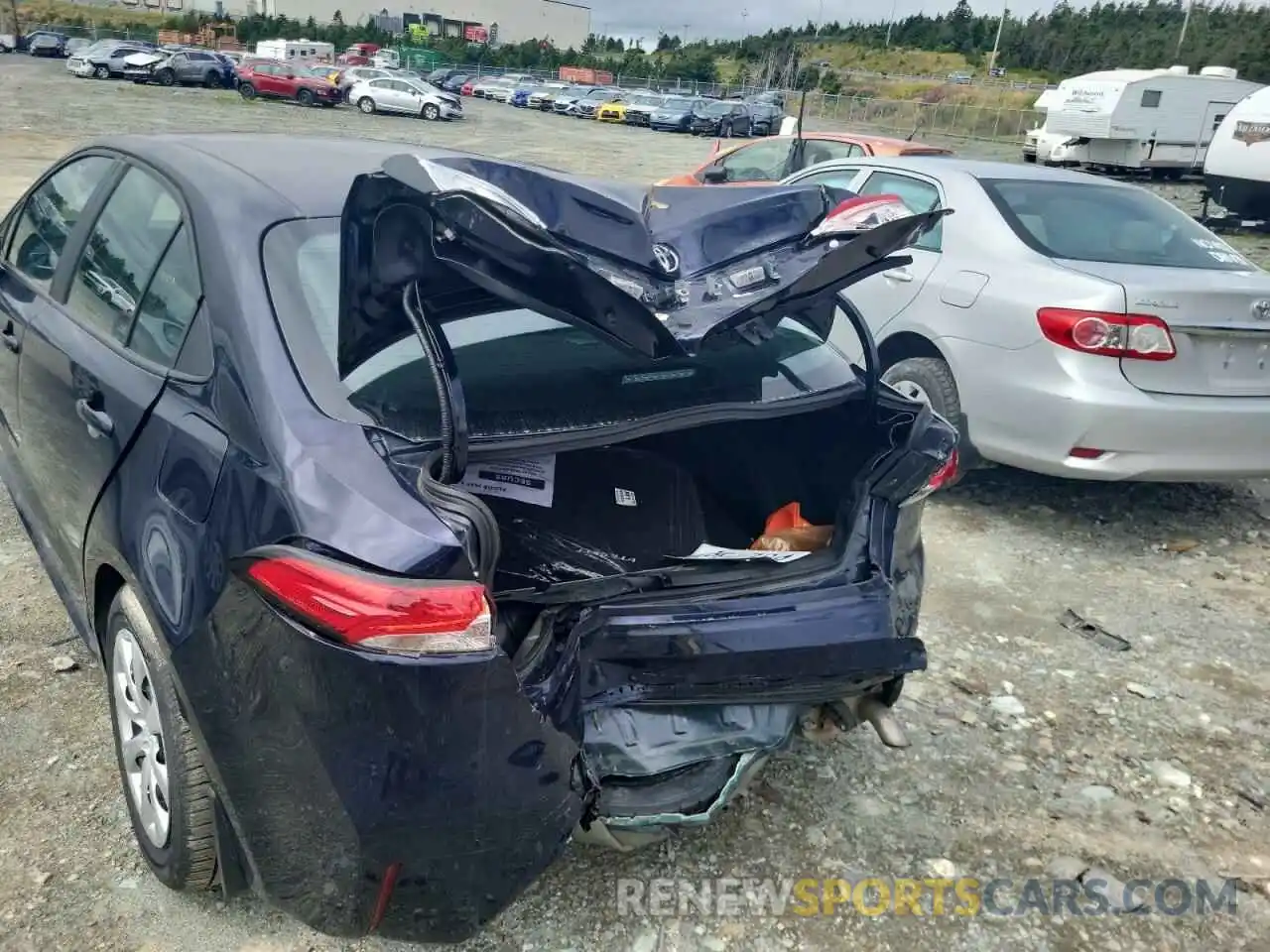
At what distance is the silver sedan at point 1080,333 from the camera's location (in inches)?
171

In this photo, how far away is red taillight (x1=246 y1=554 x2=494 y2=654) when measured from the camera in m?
1.74

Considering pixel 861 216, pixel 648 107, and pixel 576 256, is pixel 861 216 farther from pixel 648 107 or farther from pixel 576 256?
pixel 648 107

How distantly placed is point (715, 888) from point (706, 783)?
43 cm

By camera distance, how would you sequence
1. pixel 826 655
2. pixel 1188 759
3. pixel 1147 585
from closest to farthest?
pixel 826 655 → pixel 1188 759 → pixel 1147 585

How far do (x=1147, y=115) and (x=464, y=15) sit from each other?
3583 inches

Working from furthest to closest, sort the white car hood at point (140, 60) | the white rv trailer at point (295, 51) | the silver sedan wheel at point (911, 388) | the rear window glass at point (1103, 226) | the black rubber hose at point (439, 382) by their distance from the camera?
the white rv trailer at point (295, 51)
the white car hood at point (140, 60)
the silver sedan wheel at point (911, 388)
the rear window glass at point (1103, 226)
the black rubber hose at point (439, 382)

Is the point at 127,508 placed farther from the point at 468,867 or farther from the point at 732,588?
the point at 732,588

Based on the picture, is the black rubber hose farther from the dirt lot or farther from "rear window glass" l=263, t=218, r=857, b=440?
the dirt lot

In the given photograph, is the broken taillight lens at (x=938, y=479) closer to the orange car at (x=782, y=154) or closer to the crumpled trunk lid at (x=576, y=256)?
the crumpled trunk lid at (x=576, y=256)

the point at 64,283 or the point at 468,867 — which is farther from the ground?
the point at 64,283

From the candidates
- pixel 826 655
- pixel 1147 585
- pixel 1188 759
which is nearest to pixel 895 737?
pixel 826 655

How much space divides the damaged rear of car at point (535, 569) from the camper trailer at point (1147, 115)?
1021 inches

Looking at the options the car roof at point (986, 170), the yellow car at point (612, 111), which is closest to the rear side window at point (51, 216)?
the car roof at point (986, 170)

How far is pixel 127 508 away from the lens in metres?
2.26
